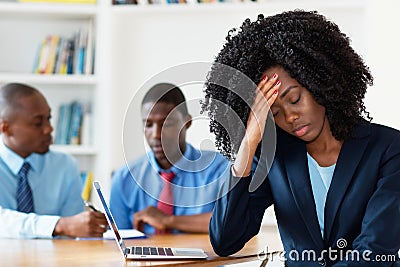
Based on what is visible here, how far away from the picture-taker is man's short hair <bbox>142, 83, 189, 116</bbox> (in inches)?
109

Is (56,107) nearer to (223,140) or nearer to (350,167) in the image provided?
(223,140)

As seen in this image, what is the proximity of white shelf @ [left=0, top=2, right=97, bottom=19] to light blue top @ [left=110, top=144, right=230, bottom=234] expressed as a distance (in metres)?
1.18

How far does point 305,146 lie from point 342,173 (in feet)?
0.49

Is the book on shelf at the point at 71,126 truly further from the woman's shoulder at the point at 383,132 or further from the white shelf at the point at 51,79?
the woman's shoulder at the point at 383,132

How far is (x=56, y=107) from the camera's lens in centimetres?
401

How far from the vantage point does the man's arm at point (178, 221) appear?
262 cm

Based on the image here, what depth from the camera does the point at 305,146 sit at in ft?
6.26

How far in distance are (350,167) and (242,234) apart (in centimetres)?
36

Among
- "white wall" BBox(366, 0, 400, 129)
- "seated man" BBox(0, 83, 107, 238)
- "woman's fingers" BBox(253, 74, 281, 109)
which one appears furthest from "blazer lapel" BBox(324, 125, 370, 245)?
"white wall" BBox(366, 0, 400, 129)

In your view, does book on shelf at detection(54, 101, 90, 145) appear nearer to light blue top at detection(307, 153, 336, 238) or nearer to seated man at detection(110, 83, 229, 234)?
seated man at detection(110, 83, 229, 234)

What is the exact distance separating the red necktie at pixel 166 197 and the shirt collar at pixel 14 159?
1.73 ft

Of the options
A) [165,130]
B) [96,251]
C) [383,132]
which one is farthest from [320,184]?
[165,130]

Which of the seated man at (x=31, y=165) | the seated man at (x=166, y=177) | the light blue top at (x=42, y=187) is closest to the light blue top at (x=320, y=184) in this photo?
the seated man at (x=166, y=177)

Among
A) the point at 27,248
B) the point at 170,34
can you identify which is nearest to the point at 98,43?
the point at 170,34
